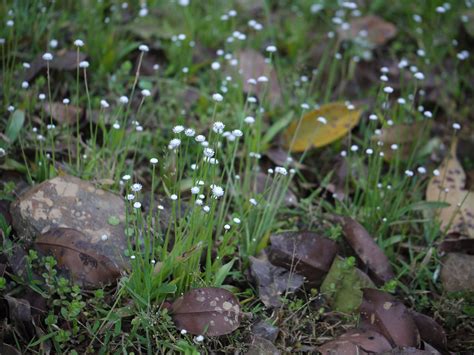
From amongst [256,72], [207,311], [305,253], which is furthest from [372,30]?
[207,311]

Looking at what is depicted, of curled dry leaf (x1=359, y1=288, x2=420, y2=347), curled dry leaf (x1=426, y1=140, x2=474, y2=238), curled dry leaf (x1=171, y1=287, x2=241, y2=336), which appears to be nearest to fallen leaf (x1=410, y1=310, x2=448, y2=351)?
curled dry leaf (x1=359, y1=288, x2=420, y2=347)

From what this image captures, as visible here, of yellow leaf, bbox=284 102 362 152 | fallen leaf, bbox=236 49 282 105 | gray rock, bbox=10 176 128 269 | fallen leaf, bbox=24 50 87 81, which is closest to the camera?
gray rock, bbox=10 176 128 269

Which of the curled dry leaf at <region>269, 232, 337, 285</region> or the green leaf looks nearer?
the curled dry leaf at <region>269, 232, 337, 285</region>

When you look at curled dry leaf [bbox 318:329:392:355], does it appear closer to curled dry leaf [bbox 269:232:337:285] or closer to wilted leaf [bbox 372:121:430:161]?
curled dry leaf [bbox 269:232:337:285]

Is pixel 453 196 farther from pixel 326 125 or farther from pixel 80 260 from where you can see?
pixel 80 260

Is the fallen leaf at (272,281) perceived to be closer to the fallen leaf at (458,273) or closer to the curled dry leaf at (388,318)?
the curled dry leaf at (388,318)

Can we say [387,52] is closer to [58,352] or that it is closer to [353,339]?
[353,339]
